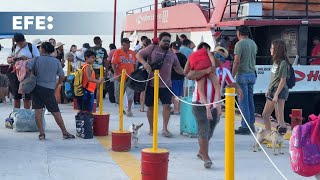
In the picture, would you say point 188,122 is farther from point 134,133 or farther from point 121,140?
point 121,140

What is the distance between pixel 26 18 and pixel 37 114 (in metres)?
23.2

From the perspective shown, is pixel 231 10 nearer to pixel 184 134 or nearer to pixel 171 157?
pixel 184 134

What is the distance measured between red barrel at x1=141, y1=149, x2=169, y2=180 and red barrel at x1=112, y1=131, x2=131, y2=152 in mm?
1918

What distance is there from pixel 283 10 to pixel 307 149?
1025cm

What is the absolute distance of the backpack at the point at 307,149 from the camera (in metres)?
4.34

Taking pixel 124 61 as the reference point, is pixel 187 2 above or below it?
above

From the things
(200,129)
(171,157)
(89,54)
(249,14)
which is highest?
(249,14)

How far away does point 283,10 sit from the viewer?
46.5ft

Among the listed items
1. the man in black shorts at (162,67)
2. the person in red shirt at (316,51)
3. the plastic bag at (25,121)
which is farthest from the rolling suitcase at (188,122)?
the person in red shirt at (316,51)

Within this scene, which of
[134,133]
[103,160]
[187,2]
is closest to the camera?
[103,160]

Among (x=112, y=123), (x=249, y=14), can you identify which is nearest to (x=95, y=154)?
(x=112, y=123)

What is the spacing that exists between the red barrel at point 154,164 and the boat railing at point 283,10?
7414mm

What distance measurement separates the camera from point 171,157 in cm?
844

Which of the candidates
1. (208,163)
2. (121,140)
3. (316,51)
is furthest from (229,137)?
(316,51)
